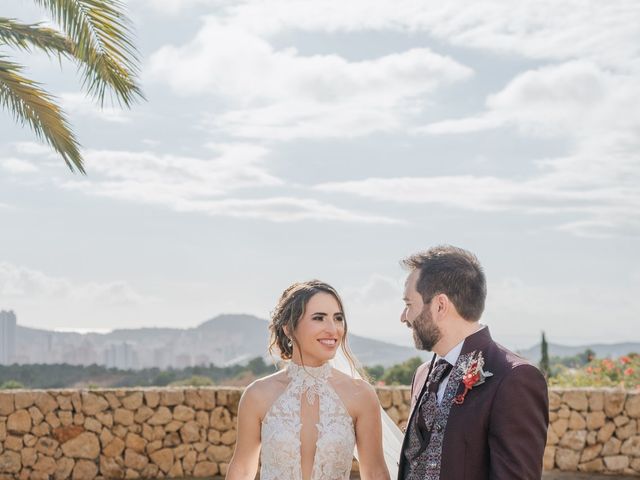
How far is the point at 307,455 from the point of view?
4273mm

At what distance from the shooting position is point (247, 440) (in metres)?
4.29

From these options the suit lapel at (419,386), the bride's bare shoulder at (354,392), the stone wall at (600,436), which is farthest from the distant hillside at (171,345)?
the suit lapel at (419,386)

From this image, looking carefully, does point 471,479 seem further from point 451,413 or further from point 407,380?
point 407,380

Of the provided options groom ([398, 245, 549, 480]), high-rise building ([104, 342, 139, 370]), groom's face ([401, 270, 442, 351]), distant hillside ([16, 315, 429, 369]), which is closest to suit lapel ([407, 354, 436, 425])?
groom ([398, 245, 549, 480])

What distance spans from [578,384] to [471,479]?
38.0 feet

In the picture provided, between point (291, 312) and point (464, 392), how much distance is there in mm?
1259

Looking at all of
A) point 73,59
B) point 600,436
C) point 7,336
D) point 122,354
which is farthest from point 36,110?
point 122,354

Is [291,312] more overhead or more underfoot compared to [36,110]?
more underfoot

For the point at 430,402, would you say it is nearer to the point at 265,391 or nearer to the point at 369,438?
the point at 369,438

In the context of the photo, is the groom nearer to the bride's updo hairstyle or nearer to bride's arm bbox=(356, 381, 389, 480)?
bride's arm bbox=(356, 381, 389, 480)

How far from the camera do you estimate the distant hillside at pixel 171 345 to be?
88.5 feet

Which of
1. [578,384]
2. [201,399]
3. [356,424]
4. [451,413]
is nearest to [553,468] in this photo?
[578,384]

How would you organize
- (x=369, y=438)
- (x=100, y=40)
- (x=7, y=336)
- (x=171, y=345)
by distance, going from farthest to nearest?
(x=171, y=345) → (x=7, y=336) → (x=100, y=40) → (x=369, y=438)

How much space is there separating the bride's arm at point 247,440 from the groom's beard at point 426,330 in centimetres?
130
